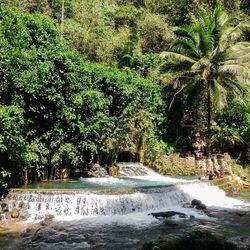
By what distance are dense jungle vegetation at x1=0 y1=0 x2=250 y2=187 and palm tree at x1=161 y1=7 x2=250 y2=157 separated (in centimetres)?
6

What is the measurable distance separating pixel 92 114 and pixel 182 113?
7425 mm

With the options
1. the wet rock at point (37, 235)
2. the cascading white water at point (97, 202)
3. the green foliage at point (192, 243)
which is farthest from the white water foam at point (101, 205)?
the green foliage at point (192, 243)

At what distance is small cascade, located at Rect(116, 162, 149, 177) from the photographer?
21.6 meters

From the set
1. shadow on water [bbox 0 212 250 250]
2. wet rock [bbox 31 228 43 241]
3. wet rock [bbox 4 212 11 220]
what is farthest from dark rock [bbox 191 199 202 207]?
wet rock [bbox 4 212 11 220]

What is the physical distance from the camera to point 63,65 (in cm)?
1819

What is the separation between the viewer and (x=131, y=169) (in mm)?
21859

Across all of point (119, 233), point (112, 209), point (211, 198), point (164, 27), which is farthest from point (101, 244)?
point (164, 27)

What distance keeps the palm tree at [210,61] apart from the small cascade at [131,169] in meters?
4.03

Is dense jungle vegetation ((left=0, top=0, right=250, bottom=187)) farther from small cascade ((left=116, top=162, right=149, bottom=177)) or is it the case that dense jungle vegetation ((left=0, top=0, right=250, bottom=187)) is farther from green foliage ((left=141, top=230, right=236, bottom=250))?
green foliage ((left=141, top=230, right=236, bottom=250))

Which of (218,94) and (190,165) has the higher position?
(218,94)

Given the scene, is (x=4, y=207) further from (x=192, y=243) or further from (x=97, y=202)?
(x=192, y=243)

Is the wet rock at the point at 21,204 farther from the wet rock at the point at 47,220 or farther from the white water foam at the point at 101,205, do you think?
the wet rock at the point at 47,220

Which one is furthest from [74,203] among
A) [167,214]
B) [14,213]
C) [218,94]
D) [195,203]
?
[218,94]

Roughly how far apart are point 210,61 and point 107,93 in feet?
19.6
